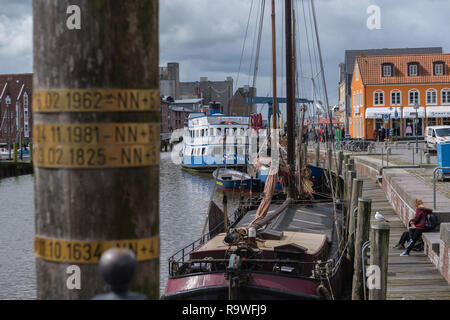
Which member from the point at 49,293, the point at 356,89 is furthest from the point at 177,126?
the point at 49,293

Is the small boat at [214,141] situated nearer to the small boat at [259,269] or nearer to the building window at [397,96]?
the building window at [397,96]

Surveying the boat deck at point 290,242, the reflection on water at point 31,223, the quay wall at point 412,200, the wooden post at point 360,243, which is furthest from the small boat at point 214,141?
the wooden post at point 360,243

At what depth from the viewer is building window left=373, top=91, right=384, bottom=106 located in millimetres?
61094

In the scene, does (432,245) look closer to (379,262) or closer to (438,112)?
(379,262)

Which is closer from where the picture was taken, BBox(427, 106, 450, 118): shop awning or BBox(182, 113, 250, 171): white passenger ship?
BBox(182, 113, 250, 171): white passenger ship

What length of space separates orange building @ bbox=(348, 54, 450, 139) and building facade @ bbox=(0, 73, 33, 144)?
6003cm

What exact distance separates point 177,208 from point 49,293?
99.4ft

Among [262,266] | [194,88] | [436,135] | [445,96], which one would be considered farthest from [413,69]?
[194,88]

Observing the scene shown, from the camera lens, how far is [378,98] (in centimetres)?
6116

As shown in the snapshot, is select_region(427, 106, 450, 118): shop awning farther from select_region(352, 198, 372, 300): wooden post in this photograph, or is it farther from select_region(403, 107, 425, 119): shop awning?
select_region(352, 198, 372, 300): wooden post

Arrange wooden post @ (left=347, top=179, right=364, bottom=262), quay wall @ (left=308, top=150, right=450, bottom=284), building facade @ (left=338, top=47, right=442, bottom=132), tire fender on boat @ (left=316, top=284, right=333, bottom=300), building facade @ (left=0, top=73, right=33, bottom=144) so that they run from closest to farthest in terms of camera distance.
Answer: tire fender on boat @ (left=316, top=284, right=333, bottom=300)
quay wall @ (left=308, top=150, right=450, bottom=284)
wooden post @ (left=347, top=179, right=364, bottom=262)
building facade @ (left=338, top=47, right=442, bottom=132)
building facade @ (left=0, top=73, right=33, bottom=144)

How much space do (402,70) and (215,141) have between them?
2432cm

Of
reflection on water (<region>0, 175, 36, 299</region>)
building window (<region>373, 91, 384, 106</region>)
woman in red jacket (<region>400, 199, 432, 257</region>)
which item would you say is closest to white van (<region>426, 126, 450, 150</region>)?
building window (<region>373, 91, 384, 106</region>)

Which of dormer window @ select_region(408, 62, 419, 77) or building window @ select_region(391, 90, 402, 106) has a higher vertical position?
dormer window @ select_region(408, 62, 419, 77)
